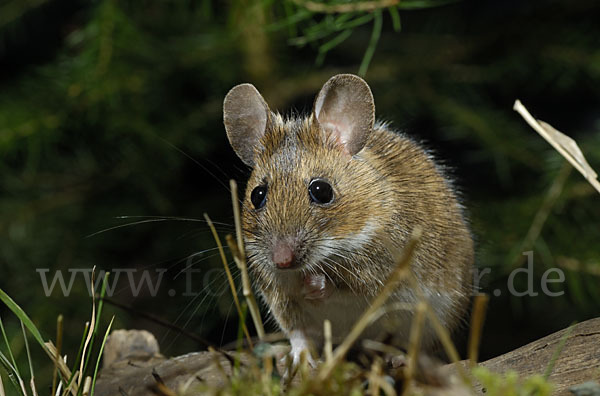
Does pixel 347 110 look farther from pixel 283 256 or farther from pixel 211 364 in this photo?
pixel 211 364

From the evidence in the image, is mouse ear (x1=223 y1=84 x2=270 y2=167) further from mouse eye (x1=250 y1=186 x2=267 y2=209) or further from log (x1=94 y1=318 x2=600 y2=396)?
log (x1=94 y1=318 x2=600 y2=396)

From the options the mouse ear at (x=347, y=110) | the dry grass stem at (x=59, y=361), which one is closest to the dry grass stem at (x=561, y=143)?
the mouse ear at (x=347, y=110)

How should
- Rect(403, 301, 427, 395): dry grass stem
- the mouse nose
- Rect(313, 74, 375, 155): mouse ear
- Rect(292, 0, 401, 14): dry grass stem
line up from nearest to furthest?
Rect(403, 301, 427, 395): dry grass stem
the mouse nose
Rect(313, 74, 375, 155): mouse ear
Rect(292, 0, 401, 14): dry grass stem

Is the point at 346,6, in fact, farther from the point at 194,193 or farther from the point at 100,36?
the point at 194,193

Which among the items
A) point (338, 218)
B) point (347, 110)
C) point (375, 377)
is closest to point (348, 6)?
point (347, 110)

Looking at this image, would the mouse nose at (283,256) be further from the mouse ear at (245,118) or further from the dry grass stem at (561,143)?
the dry grass stem at (561,143)

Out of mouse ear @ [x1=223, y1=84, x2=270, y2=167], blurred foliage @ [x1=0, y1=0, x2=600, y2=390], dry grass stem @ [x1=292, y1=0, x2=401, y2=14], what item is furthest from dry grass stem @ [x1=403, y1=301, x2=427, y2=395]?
blurred foliage @ [x1=0, y1=0, x2=600, y2=390]

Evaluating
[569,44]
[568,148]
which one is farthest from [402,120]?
[568,148]
